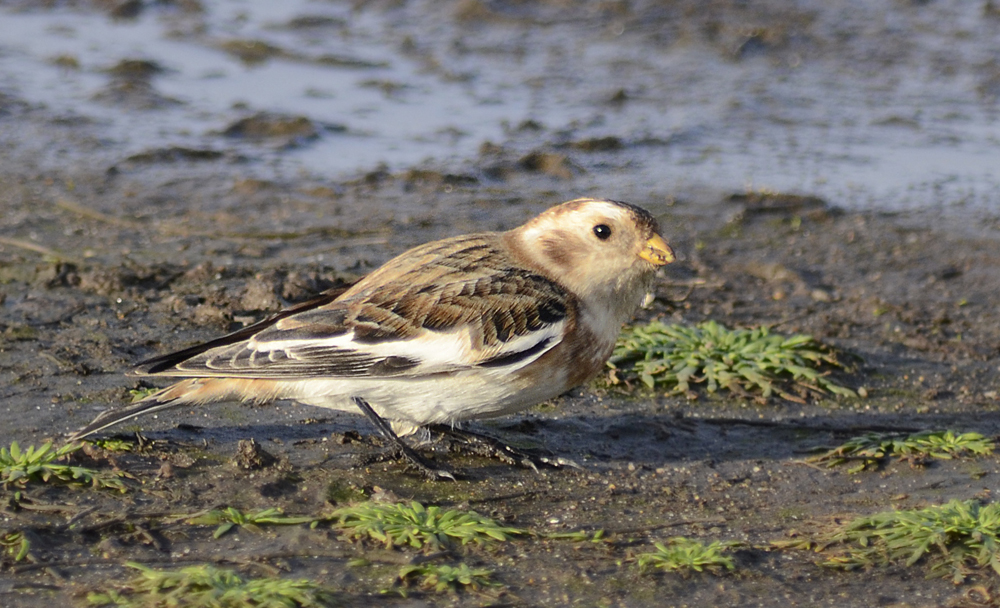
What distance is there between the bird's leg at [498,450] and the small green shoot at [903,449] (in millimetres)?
1067

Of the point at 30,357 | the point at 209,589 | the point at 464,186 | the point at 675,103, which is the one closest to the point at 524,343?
the point at 209,589

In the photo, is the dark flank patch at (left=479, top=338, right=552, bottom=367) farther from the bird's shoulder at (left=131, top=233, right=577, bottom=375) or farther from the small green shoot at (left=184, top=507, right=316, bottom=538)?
the small green shoot at (left=184, top=507, right=316, bottom=538)

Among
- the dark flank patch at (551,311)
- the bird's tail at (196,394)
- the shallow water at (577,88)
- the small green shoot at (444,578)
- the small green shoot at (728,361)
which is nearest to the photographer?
the small green shoot at (444,578)

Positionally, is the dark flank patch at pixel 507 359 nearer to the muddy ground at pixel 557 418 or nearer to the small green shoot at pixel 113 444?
the muddy ground at pixel 557 418

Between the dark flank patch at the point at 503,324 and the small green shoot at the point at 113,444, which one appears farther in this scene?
the small green shoot at the point at 113,444

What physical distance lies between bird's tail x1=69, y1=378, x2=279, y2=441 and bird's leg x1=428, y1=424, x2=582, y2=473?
0.76 m

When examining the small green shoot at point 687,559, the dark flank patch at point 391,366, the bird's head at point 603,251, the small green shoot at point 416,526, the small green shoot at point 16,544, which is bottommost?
the small green shoot at point 687,559

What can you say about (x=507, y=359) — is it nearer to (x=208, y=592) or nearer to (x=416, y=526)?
(x=416, y=526)

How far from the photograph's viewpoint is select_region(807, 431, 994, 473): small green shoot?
17.2 feet

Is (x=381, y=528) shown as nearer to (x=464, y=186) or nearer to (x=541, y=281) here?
(x=541, y=281)

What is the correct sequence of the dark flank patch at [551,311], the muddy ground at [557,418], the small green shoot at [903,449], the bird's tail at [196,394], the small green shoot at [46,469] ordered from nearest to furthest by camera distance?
the muddy ground at [557,418] → the small green shoot at [46,469] → the bird's tail at [196,394] → the dark flank patch at [551,311] → the small green shoot at [903,449]

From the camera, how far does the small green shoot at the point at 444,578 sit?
156 inches

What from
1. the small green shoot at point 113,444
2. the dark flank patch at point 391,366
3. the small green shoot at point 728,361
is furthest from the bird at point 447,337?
the small green shoot at point 728,361

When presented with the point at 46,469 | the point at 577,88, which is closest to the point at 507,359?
the point at 46,469
